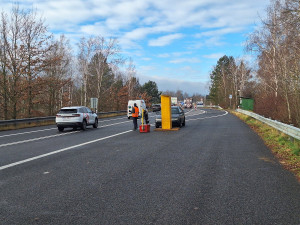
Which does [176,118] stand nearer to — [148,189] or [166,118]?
[166,118]

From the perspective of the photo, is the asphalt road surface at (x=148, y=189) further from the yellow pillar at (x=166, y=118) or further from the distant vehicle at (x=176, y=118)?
the distant vehicle at (x=176, y=118)

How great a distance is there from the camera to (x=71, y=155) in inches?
363

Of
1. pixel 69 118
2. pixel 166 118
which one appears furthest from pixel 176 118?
pixel 69 118

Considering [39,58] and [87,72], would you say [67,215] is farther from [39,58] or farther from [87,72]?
[87,72]

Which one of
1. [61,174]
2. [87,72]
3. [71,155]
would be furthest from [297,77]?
[87,72]

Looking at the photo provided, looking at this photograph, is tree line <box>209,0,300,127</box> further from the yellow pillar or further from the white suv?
the white suv

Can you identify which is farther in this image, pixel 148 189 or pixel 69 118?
pixel 69 118

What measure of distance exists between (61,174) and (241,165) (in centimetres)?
442

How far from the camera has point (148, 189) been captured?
5.36 metres

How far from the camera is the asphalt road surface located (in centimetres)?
406

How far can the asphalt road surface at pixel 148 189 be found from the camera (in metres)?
4.06

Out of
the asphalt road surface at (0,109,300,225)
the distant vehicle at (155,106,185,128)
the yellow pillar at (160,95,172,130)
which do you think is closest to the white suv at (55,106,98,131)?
the distant vehicle at (155,106,185,128)

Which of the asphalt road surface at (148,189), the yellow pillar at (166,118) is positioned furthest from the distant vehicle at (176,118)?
the asphalt road surface at (148,189)

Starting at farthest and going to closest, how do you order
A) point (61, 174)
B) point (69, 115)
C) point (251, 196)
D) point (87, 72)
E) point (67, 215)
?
point (87, 72) < point (69, 115) < point (61, 174) < point (251, 196) < point (67, 215)
